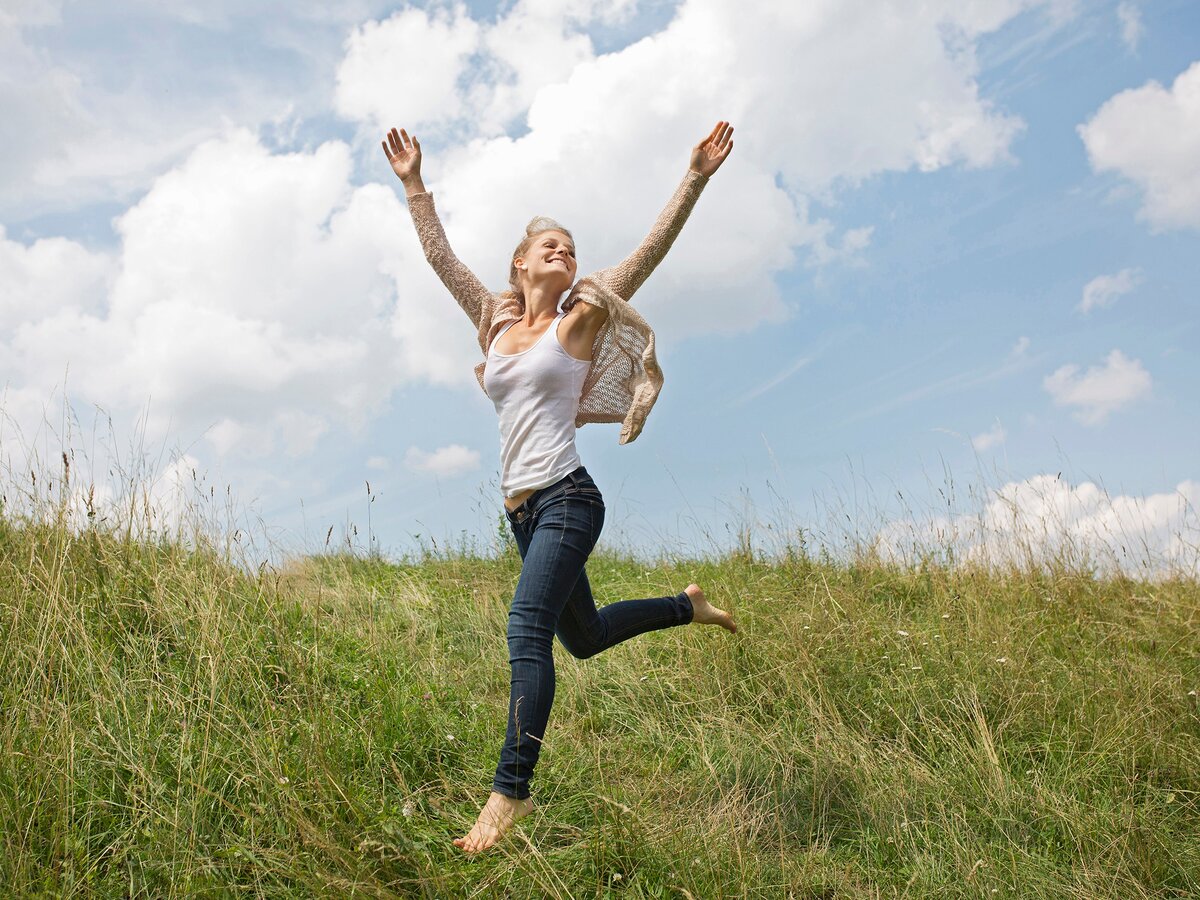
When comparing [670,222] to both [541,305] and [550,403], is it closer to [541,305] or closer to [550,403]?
[541,305]

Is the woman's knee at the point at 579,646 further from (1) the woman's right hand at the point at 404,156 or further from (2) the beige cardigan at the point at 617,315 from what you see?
(1) the woman's right hand at the point at 404,156

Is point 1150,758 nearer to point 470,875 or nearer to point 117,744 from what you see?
point 470,875

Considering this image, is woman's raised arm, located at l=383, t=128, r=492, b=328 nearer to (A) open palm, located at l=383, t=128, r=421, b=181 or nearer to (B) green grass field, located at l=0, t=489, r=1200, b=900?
(A) open palm, located at l=383, t=128, r=421, b=181

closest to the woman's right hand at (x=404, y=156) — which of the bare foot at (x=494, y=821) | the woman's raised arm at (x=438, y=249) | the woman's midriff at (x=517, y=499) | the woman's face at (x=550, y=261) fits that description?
the woman's raised arm at (x=438, y=249)

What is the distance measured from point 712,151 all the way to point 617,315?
944 mm

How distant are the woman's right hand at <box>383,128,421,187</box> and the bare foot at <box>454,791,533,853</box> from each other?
9.27ft

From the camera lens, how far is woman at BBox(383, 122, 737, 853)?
3201 millimetres

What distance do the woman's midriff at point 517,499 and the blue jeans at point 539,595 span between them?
2 centimetres

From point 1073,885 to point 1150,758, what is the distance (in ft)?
4.35

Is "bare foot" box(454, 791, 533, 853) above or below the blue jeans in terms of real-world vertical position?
below

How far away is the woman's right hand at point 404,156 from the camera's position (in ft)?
14.3

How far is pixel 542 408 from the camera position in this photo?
3.49 metres

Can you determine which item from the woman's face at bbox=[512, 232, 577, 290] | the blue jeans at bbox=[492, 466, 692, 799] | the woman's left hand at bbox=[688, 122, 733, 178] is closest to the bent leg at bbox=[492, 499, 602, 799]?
the blue jeans at bbox=[492, 466, 692, 799]

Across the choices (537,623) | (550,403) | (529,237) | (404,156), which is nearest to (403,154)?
(404,156)
